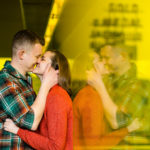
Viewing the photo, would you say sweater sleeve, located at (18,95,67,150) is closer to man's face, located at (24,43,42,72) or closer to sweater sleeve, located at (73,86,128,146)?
man's face, located at (24,43,42,72)

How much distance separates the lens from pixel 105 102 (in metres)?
2.20

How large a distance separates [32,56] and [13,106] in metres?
0.37

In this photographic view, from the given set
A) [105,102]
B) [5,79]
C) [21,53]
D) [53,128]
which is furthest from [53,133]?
[105,102]

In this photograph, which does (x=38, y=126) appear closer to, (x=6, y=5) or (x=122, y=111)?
(x=122, y=111)

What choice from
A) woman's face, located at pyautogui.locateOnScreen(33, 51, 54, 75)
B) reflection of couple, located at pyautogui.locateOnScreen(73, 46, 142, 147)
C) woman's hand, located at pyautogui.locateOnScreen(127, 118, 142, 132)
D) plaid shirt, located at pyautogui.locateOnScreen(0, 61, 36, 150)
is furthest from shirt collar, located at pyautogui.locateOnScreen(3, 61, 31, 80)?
woman's hand, located at pyautogui.locateOnScreen(127, 118, 142, 132)

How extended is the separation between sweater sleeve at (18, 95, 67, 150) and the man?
0.05 m

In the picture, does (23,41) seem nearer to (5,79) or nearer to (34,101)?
(5,79)

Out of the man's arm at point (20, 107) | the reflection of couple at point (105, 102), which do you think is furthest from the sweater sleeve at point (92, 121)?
the man's arm at point (20, 107)

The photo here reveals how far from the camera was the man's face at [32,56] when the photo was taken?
5.92ft

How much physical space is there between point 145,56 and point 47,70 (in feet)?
2.64

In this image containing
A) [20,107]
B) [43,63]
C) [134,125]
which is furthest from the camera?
[134,125]

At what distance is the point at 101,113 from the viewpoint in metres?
2.20

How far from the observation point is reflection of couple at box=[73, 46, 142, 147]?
2.18 m

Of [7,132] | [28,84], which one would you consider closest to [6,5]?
[28,84]
